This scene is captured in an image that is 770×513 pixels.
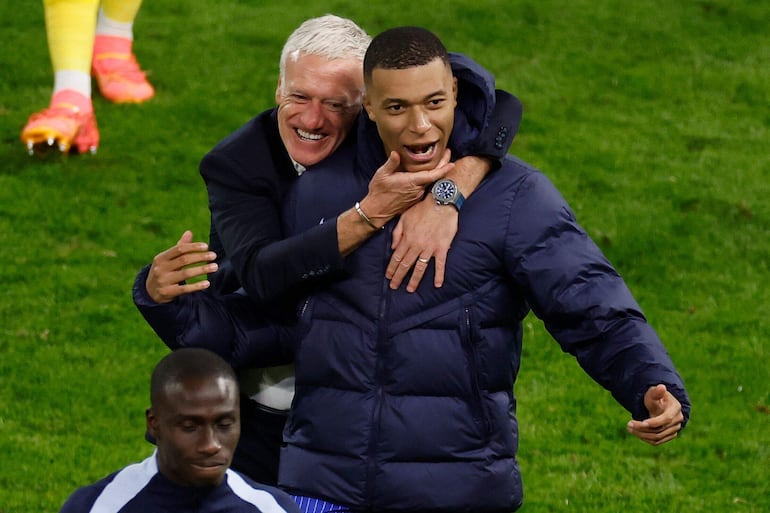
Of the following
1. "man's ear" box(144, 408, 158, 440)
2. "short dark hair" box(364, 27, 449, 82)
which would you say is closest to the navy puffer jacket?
"short dark hair" box(364, 27, 449, 82)

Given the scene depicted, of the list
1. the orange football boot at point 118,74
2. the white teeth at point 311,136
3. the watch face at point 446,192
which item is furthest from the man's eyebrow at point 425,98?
the orange football boot at point 118,74

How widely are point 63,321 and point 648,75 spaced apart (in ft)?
16.8

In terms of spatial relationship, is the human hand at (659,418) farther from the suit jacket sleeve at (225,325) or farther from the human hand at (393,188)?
the suit jacket sleeve at (225,325)

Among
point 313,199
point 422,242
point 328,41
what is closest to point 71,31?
point 328,41

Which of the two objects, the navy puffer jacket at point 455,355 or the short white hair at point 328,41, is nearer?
the navy puffer jacket at point 455,355

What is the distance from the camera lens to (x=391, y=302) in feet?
13.0

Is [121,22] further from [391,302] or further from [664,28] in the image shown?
[391,302]

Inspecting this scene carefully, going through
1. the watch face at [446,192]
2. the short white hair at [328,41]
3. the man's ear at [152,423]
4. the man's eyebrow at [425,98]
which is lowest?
the man's ear at [152,423]

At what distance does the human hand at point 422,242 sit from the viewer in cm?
395

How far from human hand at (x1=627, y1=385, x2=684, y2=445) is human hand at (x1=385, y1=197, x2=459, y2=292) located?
23.2 inches

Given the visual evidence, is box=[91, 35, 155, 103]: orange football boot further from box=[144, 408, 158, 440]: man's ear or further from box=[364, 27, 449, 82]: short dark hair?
box=[144, 408, 158, 440]: man's ear

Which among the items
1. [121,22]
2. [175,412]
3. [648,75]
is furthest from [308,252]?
[648,75]

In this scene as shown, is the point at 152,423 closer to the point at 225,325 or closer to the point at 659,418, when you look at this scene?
the point at 225,325

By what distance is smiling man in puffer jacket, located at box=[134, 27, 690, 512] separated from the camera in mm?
3922
